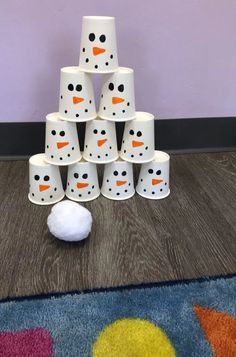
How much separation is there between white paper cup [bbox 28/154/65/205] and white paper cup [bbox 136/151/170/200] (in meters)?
0.25

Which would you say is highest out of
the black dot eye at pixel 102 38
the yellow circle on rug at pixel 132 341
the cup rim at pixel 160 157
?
the black dot eye at pixel 102 38

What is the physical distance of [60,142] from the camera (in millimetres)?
990

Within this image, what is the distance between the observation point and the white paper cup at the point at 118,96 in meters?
0.96

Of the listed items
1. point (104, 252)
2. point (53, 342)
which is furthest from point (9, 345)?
point (104, 252)

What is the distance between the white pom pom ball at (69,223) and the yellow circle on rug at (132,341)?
25cm

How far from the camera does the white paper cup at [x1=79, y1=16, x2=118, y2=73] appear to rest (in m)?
0.91

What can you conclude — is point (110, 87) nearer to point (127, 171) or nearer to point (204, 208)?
point (127, 171)

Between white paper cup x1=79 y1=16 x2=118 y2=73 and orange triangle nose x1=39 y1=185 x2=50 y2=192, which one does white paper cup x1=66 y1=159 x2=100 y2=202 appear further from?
white paper cup x1=79 y1=16 x2=118 y2=73

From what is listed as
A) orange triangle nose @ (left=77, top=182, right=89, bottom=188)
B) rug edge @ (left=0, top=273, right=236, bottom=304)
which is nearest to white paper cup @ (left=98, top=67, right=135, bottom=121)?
orange triangle nose @ (left=77, top=182, right=89, bottom=188)

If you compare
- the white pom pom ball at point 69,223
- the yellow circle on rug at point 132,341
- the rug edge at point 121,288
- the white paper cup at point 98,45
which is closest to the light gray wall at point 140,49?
the white paper cup at point 98,45

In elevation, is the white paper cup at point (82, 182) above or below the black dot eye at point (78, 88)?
below

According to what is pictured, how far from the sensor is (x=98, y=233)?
945 millimetres

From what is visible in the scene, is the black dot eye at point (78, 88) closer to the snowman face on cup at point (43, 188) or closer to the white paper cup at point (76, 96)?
the white paper cup at point (76, 96)

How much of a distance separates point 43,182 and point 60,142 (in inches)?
5.1
